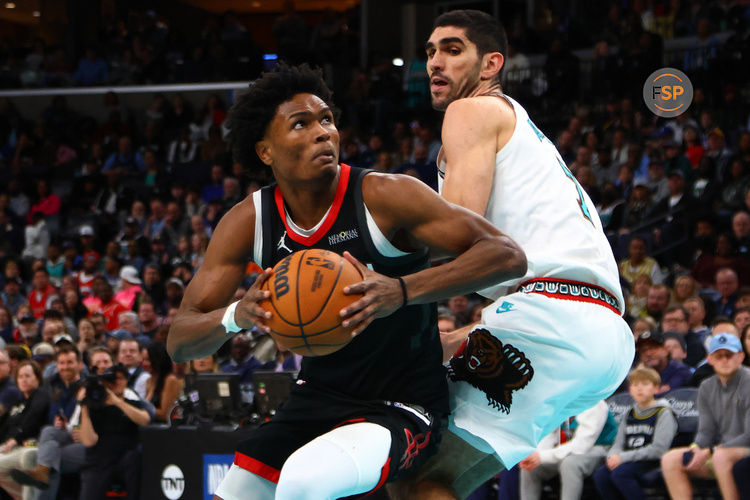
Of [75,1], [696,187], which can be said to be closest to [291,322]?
[696,187]

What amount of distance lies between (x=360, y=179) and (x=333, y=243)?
234 millimetres

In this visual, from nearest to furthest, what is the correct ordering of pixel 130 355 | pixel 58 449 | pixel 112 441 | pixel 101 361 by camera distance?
pixel 112 441
pixel 58 449
pixel 101 361
pixel 130 355

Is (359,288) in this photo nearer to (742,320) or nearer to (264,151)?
(264,151)

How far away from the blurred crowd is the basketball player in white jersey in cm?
84

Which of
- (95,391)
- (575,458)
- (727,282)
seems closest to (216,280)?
(575,458)

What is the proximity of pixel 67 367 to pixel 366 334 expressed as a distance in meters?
6.24

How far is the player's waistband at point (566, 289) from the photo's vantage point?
319 centimetres

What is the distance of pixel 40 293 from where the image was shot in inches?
514

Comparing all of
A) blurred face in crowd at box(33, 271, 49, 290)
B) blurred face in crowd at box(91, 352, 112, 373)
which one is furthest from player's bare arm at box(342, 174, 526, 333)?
blurred face in crowd at box(33, 271, 49, 290)

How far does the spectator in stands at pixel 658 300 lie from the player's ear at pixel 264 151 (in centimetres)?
611

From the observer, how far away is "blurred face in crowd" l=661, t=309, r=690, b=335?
7.88m

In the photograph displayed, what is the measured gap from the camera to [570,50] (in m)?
14.4

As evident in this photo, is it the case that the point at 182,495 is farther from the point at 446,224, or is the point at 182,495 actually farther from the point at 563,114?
the point at 563,114

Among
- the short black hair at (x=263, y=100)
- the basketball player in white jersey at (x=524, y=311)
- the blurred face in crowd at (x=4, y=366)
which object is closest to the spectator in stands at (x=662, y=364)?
the basketball player in white jersey at (x=524, y=311)
